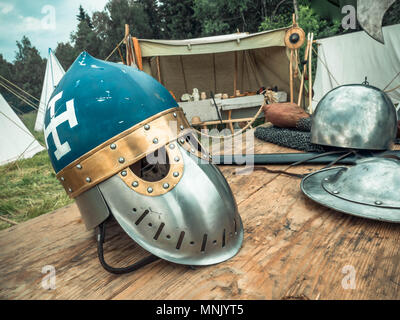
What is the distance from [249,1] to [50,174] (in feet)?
25.2

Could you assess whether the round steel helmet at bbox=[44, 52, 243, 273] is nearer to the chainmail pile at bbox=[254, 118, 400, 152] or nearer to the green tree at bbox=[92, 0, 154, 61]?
the chainmail pile at bbox=[254, 118, 400, 152]

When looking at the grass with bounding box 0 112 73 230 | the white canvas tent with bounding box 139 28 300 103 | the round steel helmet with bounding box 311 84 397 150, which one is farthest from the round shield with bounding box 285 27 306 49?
the grass with bounding box 0 112 73 230

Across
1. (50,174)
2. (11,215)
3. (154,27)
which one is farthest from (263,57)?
(154,27)

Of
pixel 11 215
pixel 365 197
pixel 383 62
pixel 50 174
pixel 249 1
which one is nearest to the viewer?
pixel 365 197

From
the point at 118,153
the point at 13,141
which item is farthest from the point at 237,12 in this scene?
the point at 118,153

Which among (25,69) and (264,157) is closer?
(264,157)

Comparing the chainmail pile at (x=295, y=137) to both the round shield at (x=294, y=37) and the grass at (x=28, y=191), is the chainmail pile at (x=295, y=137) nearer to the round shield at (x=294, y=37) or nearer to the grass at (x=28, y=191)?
the grass at (x=28, y=191)

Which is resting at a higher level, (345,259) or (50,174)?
(345,259)

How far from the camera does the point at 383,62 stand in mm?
4016

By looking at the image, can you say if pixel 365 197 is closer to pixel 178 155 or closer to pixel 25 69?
pixel 178 155

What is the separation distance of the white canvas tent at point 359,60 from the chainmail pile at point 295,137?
307 centimetres

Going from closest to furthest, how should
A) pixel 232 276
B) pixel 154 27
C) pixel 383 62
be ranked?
pixel 232 276, pixel 383 62, pixel 154 27

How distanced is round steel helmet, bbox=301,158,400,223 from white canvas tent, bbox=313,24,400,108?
12.2ft

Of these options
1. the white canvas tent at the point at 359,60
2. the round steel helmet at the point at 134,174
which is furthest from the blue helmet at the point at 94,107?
the white canvas tent at the point at 359,60
